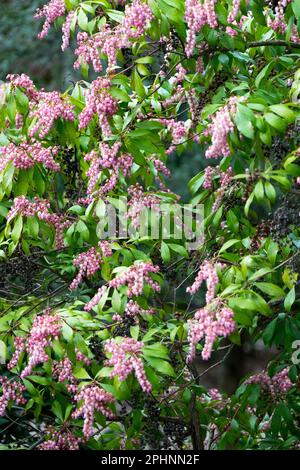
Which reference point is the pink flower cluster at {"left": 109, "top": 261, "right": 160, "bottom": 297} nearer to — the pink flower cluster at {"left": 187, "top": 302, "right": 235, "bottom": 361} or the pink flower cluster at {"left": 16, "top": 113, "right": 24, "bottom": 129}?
the pink flower cluster at {"left": 187, "top": 302, "right": 235, "bottom": 361}

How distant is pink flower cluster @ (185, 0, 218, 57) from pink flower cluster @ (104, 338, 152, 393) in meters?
1.06

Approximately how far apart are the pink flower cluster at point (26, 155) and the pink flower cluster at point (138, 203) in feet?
1.17

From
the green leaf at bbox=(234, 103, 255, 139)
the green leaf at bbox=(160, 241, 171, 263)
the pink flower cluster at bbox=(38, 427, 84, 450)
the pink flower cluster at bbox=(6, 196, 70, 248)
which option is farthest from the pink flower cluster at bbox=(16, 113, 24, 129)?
the pink flower cluster at bbox=(38, 427, 84, 450)

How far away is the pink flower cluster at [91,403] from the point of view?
3576 mm

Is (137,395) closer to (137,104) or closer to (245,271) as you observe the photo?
(245,271)

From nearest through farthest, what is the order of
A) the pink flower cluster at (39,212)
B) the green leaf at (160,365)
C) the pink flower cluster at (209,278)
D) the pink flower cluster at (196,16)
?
1. the pink flower cluster at (209,278)
2. the pink flower cluster at (196,16)
3. the green leaf at (160,365)
4. the pink flower cluster at (39,212)

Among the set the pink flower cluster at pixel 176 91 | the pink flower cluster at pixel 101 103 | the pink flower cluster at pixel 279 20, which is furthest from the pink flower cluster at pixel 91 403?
the pink flower cluster at pixel 279 20

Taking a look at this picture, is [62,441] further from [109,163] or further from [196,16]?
[196,16]

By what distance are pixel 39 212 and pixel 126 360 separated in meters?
0.90

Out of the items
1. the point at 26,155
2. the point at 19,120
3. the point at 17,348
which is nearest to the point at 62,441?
the point at 17,348

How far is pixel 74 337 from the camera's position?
12.4 ft

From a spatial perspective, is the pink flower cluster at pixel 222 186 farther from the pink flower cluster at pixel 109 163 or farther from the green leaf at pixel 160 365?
the green leaf at pixel 160 365

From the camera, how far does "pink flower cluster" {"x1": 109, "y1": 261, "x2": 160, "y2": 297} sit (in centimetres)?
360

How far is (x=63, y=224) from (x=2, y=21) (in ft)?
13.9
